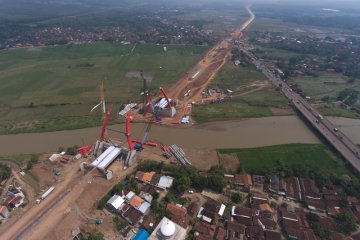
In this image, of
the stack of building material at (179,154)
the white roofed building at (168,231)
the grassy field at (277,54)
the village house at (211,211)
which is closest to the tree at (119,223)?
the white roofed building at (168,231)

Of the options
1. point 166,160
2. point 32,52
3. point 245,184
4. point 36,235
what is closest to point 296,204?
point 245,184

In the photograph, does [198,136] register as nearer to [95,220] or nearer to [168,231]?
[95,220]

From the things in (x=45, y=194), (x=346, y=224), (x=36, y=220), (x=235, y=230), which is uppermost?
(x=346, y=224)

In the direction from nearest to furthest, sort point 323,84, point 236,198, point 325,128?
point 236,198 < point 325,128 < point 323,84

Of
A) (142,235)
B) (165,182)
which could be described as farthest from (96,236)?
(165,182)

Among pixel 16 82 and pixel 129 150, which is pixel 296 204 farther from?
pixel 16 82

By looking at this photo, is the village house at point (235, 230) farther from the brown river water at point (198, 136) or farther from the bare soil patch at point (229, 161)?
the brown river water at point (198, 136)

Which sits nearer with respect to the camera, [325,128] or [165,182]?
[165,182]
